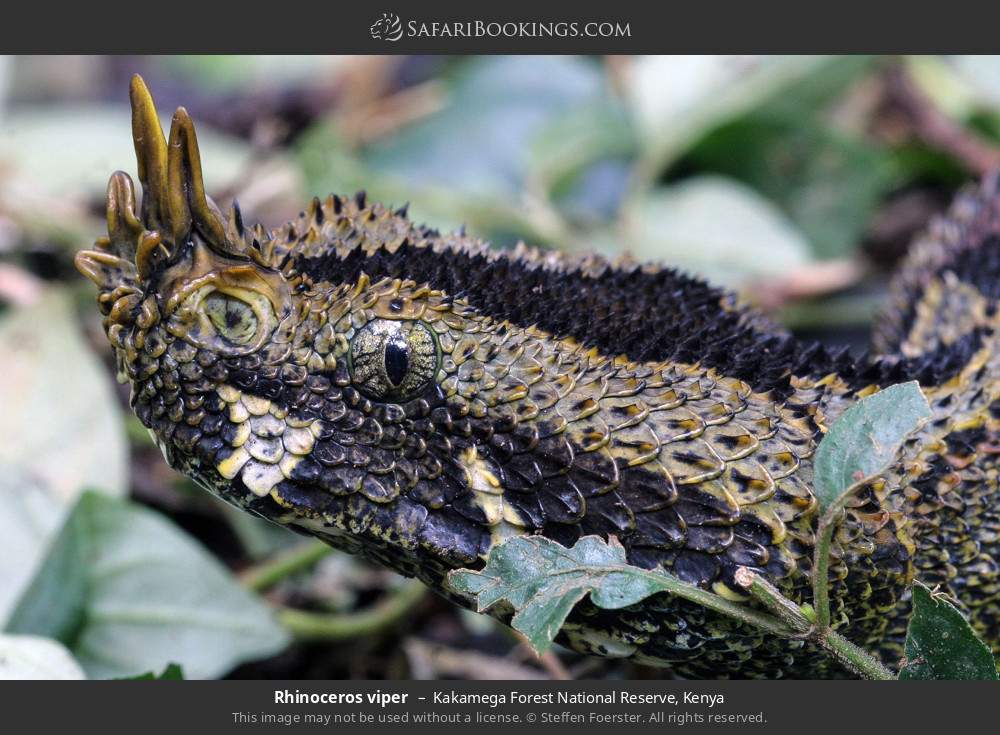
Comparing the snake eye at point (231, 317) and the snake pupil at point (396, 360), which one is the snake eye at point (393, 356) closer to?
the snake pupil at point (396, 360)

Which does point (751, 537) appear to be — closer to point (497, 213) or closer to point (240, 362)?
point (240, 362)

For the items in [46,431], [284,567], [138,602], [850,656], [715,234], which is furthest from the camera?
[715,234]

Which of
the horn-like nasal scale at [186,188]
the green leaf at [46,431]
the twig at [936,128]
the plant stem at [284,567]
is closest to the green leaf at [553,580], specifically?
the horn-like nasal scale at [186,188]

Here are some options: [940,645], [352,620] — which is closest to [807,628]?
[940,645]

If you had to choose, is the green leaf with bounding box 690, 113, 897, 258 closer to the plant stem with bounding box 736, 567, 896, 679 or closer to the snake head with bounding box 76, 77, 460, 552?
the plant stem with bounding box 736, 567, 896, 679

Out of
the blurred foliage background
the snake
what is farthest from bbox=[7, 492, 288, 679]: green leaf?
the snake

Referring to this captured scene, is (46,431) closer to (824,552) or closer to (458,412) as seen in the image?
(458,412)
